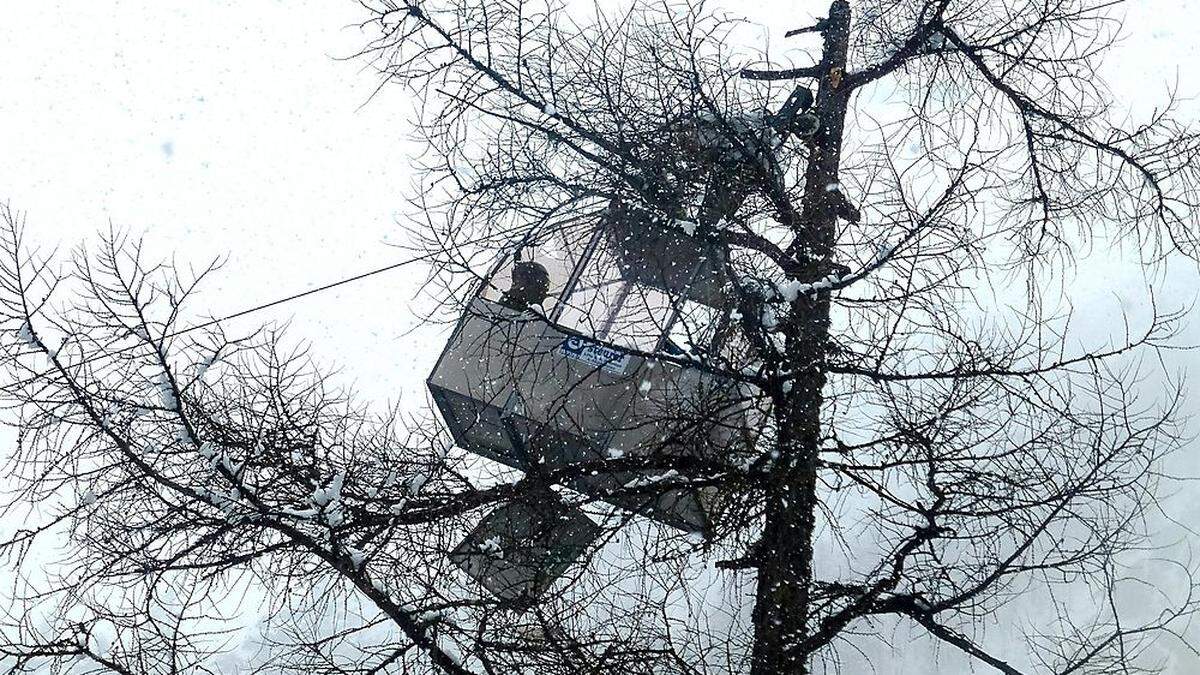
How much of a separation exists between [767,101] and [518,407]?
2597mm

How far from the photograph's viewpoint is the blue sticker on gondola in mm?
6582

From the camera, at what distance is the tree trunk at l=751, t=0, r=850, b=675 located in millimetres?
5938

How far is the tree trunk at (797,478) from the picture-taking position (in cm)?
594

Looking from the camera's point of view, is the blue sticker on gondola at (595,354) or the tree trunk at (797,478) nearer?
the tree trunk at (797,478)

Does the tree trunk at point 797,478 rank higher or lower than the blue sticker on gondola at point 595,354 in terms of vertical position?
lower

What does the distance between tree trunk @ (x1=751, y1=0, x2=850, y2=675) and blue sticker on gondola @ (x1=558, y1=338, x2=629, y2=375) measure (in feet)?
3.48

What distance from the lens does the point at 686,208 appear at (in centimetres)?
623

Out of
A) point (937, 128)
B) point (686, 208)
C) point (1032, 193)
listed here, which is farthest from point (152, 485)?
point (1032, 193)

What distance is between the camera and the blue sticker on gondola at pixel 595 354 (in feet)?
21.6

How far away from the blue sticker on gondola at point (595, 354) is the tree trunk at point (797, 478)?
106 cm

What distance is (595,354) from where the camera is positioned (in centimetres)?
672

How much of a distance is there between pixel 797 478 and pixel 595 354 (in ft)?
5.08

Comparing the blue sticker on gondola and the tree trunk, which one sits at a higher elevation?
the blue sticker on gondola

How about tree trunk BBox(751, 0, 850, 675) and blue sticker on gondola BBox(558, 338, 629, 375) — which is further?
blue sticker on gondola BBox(558, 338, 629, 375)
